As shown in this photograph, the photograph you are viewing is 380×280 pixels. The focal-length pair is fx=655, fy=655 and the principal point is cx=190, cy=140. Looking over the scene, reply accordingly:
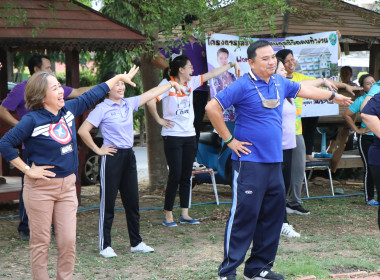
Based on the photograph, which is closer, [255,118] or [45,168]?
[45,168]

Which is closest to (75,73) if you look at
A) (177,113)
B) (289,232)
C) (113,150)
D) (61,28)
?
(61,28)

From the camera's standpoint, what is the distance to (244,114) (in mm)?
5625

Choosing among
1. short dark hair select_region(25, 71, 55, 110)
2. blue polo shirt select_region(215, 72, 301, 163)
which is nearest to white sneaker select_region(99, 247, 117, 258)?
blue polo shirt select_region(215, 72, 301, 163)

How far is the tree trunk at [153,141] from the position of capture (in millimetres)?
11766

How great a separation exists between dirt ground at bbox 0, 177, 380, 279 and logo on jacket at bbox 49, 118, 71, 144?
1.60 m

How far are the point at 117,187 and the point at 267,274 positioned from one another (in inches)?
78.3

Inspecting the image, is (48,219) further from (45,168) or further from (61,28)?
(61,28)

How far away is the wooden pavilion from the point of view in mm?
8625

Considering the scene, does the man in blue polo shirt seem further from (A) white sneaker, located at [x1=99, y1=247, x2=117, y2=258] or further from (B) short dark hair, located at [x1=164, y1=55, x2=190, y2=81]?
(B) short dark hair, located at [x1=164, y1=55, x2=190, y2=81]

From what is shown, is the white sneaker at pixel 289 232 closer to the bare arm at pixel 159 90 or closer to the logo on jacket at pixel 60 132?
the bare arm at pixel 159 90

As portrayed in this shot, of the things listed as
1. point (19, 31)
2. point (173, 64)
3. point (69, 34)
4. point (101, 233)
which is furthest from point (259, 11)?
point (101, 233)

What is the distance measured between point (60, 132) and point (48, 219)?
2.23ft

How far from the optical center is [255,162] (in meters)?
Answer: 5.54

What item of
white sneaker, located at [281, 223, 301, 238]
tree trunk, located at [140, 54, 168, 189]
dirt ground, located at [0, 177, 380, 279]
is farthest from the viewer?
tree trunk, located at [140, 54, 168, 189]
